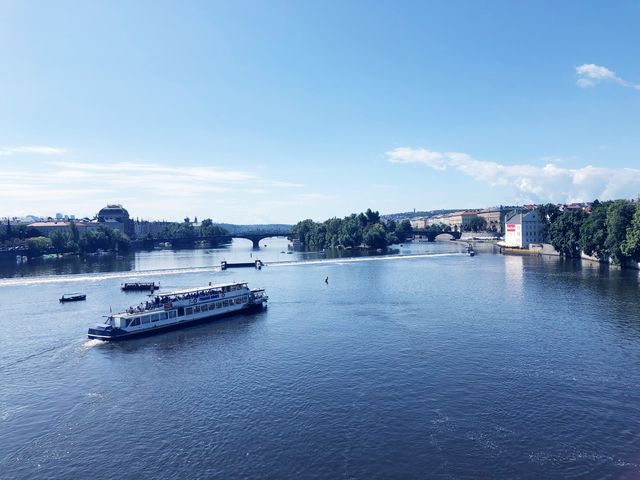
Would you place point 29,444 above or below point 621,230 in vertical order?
below

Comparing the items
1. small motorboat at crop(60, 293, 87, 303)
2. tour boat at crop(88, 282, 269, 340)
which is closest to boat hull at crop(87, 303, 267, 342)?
tour boat at crop(88, 282, 269, 340)

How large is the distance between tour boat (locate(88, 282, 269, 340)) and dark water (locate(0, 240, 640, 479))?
5.87 feet

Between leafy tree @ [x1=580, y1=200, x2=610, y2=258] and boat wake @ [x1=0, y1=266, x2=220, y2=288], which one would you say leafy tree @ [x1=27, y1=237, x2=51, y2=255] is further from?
leafy tree @ [x1=580, y1=200, x2=610, y2=258]

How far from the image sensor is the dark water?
25109 millimetres

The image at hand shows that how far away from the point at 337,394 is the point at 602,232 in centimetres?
9585

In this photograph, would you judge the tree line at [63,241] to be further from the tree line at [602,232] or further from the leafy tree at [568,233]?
the tree line at [602,232]

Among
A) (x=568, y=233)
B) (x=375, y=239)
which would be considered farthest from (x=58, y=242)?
(x=568, y=233)

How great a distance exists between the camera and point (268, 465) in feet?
81.6

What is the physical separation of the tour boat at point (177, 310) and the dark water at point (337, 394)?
1789 mm

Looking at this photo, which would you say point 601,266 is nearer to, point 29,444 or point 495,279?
point 495,279

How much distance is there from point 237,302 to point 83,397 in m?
32.1

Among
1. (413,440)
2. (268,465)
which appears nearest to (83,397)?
(268,465)

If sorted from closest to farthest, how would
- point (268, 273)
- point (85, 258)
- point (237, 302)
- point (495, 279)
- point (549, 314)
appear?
1. point (549, 314)
2. point (237, 302)
3. point (495, 279)
4. point (268, 273)
5. point (85, 258)

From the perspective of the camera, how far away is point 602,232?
4203 inches
